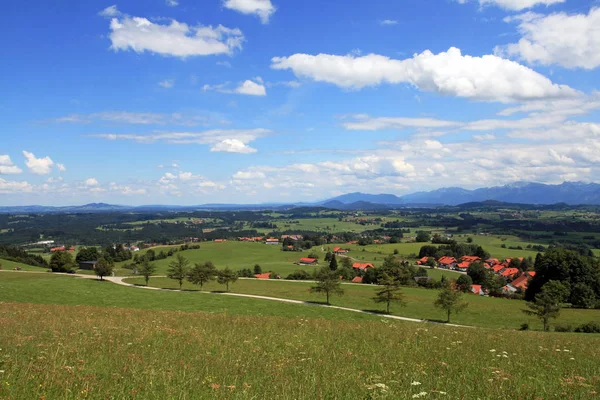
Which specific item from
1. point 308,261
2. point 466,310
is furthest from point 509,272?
point 466,310

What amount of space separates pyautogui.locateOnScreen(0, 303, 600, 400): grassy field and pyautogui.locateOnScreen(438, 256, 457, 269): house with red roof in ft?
429

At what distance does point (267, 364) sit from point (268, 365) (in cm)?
12

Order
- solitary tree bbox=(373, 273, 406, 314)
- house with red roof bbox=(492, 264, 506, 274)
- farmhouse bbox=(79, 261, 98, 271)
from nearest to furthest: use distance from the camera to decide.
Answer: solitary tree bbox=(373, 273, 406, 314) < farmhouse bbox=(79, 261, 98, 271) < house with red roof bbox=(492, 264, 506, 274)

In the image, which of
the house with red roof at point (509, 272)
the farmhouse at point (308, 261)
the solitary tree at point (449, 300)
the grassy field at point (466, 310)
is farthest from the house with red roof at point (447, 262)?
the solitary tree at point (449, 300)

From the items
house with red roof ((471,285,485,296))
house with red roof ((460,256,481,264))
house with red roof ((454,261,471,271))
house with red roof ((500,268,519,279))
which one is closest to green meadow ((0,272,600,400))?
house with red roof ((471,285,485,296))

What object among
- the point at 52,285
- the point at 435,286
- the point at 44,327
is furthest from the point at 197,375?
the point at 435,286

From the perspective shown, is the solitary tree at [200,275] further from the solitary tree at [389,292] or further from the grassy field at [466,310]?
the solitary tree at [389,292]

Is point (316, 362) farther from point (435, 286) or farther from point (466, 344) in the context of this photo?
point (435, 286)

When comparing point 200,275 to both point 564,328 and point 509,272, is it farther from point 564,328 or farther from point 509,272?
point 509,272

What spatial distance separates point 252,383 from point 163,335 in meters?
7.12

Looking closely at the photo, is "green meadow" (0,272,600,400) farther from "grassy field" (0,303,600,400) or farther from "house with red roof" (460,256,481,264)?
"house with red roof" (460,256,481,264)

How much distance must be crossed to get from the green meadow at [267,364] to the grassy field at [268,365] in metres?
0.03

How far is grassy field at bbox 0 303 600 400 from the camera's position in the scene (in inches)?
286

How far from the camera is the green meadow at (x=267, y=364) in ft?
23.9
